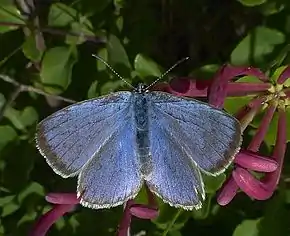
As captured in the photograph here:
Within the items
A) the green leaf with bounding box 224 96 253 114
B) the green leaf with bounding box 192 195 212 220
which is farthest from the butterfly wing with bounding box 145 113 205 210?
the green leaf with bounding box 192 195 212 220

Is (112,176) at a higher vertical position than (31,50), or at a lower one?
higher

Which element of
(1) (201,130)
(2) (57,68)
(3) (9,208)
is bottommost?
(3) (9,208)

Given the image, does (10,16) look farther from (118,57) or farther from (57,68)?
(118,57)

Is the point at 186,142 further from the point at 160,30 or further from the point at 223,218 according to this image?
the point at 160,30

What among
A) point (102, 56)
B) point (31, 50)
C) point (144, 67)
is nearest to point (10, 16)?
point (31, 50)

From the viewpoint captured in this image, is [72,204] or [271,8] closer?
[72,204]

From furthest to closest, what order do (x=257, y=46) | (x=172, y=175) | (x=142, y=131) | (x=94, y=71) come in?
(x=94, y=71) → (x=257, y=46) → (x=142, y=131) → (x=172, y=175)
